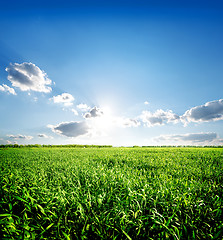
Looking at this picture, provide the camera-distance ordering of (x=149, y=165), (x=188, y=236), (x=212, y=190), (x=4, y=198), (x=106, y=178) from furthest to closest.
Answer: (x=149, y=165) → (x=106, y=178) → (x=212, y=190) → (x=4, y=198) → (x=188, y=236)

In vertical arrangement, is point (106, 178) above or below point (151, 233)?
above

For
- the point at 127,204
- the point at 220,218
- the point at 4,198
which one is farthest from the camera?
the point at 4,198

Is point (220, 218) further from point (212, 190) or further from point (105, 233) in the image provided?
point (105, 233)

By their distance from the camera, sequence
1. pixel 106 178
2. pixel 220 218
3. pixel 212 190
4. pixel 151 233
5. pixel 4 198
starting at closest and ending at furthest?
1. pixel 151 233
2. pixel 220 218
3. pixel 4 198
4. pixel 212 190
5. pixel 106 178

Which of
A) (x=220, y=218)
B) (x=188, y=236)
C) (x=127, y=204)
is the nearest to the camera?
(x=188, y=236)

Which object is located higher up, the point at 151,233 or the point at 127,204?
the point at 127,204

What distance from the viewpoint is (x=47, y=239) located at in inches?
57.9

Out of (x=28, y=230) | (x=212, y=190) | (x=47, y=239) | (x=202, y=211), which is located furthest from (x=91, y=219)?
(x=212, y=190)

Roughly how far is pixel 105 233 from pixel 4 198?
7.25 feet

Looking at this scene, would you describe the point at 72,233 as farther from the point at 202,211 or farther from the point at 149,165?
the point at 149,165

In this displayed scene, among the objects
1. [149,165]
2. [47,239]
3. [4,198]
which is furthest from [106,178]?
[149,165]

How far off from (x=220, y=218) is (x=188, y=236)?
85 cm

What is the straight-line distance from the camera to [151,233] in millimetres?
1591

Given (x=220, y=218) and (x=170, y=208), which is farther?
(x=170, y=208)
